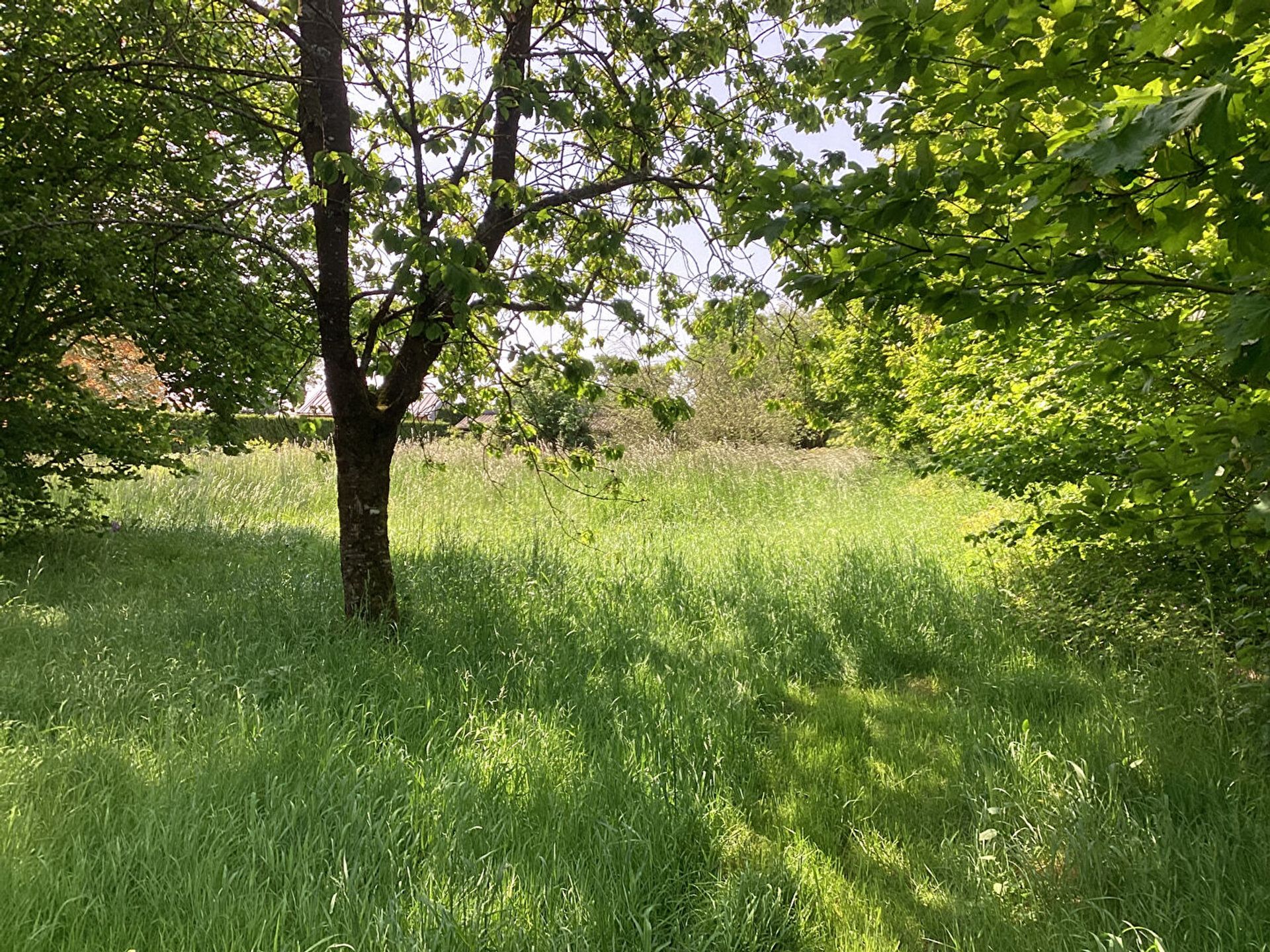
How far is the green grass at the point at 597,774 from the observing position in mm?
1955

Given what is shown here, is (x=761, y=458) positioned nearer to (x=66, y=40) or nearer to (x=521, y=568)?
(x=521, y=568)

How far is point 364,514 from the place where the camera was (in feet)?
13.7

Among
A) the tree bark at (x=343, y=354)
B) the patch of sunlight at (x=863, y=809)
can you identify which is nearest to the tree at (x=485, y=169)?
the tree bark at (x=343, y=354)

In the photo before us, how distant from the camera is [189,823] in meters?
2.12

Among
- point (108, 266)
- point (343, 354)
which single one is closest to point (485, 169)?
point (343, 354)

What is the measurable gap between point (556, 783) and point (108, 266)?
5.45m

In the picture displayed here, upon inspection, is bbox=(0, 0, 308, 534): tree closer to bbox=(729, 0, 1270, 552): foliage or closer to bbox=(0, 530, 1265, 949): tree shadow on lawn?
bbox=(0, 530, 1265, 949): tree shadow on lawn

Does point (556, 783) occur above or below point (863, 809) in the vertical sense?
above

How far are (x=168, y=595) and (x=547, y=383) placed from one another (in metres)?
3.30

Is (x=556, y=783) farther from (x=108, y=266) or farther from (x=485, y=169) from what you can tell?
(x=108, y=266)

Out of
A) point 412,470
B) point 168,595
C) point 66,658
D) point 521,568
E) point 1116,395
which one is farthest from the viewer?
point 412,470

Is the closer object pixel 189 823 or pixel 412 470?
pixel 189 823

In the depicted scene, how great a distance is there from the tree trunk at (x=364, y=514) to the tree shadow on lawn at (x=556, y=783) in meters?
0.22

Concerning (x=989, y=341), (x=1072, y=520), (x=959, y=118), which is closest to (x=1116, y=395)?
(x=989, y=341)
